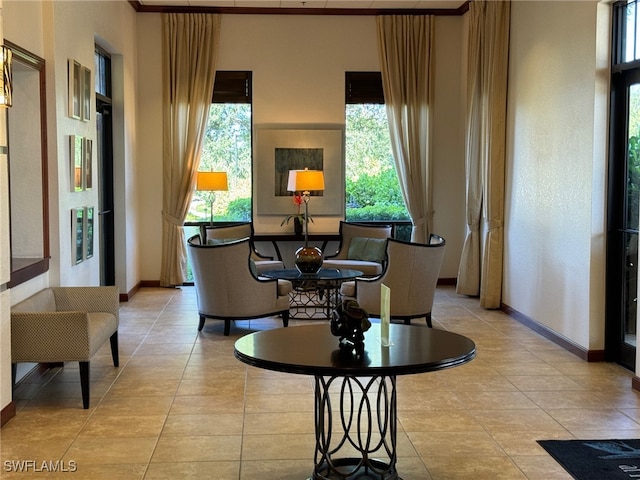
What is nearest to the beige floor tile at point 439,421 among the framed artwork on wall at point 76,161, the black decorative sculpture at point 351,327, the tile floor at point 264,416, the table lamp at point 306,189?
the tile floor at point 264,416

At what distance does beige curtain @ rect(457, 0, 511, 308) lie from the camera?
28.8 feet

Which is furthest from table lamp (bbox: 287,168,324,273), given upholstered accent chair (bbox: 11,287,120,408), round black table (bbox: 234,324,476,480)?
round black table (bbox: 234,324,476,480)

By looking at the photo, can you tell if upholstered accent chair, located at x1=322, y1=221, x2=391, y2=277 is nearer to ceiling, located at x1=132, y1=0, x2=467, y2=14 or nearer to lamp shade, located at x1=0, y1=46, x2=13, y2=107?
ceiling, located at x1=132, y1=0, x2=467, y2=14

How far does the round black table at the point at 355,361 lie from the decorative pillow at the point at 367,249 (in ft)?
17.3

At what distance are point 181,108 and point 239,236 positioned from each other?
1.96 metres

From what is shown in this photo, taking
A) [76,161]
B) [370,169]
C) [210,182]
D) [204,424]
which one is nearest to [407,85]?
[370,169]

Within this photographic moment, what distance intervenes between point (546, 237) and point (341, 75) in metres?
4.18

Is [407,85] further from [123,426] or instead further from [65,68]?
[123,426]

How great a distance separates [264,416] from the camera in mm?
5066

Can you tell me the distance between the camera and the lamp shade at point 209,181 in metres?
9.85

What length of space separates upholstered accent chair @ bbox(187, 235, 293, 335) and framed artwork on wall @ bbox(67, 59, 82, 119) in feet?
5.29

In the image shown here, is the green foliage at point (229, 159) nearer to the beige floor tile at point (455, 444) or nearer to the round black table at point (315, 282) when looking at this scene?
the round black table at point (315, 282)

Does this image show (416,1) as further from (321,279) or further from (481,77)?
(321,279)

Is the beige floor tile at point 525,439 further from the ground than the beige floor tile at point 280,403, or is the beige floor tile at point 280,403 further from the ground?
the beige floor tile at point 280,403
